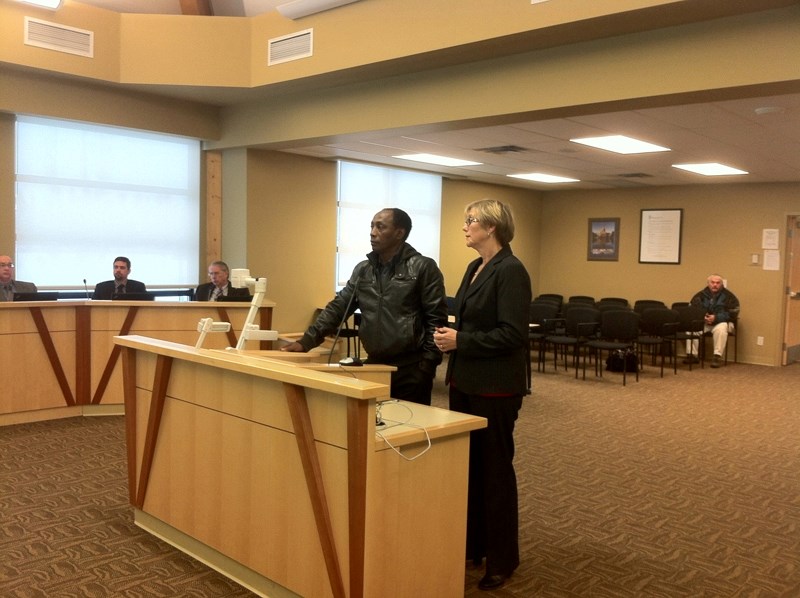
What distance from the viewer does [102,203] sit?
25.9 ft

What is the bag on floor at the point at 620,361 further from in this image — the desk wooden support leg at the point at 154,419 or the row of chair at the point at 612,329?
the desk wooden support leg at the point at 154,419

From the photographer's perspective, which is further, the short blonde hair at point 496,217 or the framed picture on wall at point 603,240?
the framed picture on wall at point 603,240

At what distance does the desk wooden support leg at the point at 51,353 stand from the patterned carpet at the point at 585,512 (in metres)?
0.25

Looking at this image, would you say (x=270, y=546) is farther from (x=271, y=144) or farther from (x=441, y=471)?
(x=271, y=144)

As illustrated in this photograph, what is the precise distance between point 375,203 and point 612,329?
12.4ft

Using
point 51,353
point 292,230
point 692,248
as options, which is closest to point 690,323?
point 692,248

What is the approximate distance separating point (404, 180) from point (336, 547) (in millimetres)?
8620

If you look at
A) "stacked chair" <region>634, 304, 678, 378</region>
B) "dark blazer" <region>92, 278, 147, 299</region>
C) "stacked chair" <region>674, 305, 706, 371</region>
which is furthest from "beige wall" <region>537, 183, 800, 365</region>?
"dark blazer" <region>92, 278, 147, 299</region>

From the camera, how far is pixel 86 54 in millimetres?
6730

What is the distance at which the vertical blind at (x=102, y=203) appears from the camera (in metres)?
7.39

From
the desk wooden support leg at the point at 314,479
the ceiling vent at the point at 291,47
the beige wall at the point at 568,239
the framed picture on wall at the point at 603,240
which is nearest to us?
the desk wooden support leg at the point at 314,479

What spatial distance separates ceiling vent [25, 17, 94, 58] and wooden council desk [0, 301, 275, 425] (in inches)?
97.2

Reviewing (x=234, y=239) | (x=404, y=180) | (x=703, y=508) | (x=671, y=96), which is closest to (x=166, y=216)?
(x=234, y=239)

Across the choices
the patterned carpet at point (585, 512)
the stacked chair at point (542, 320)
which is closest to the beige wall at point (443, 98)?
the stacked chair at point (542, 320)
